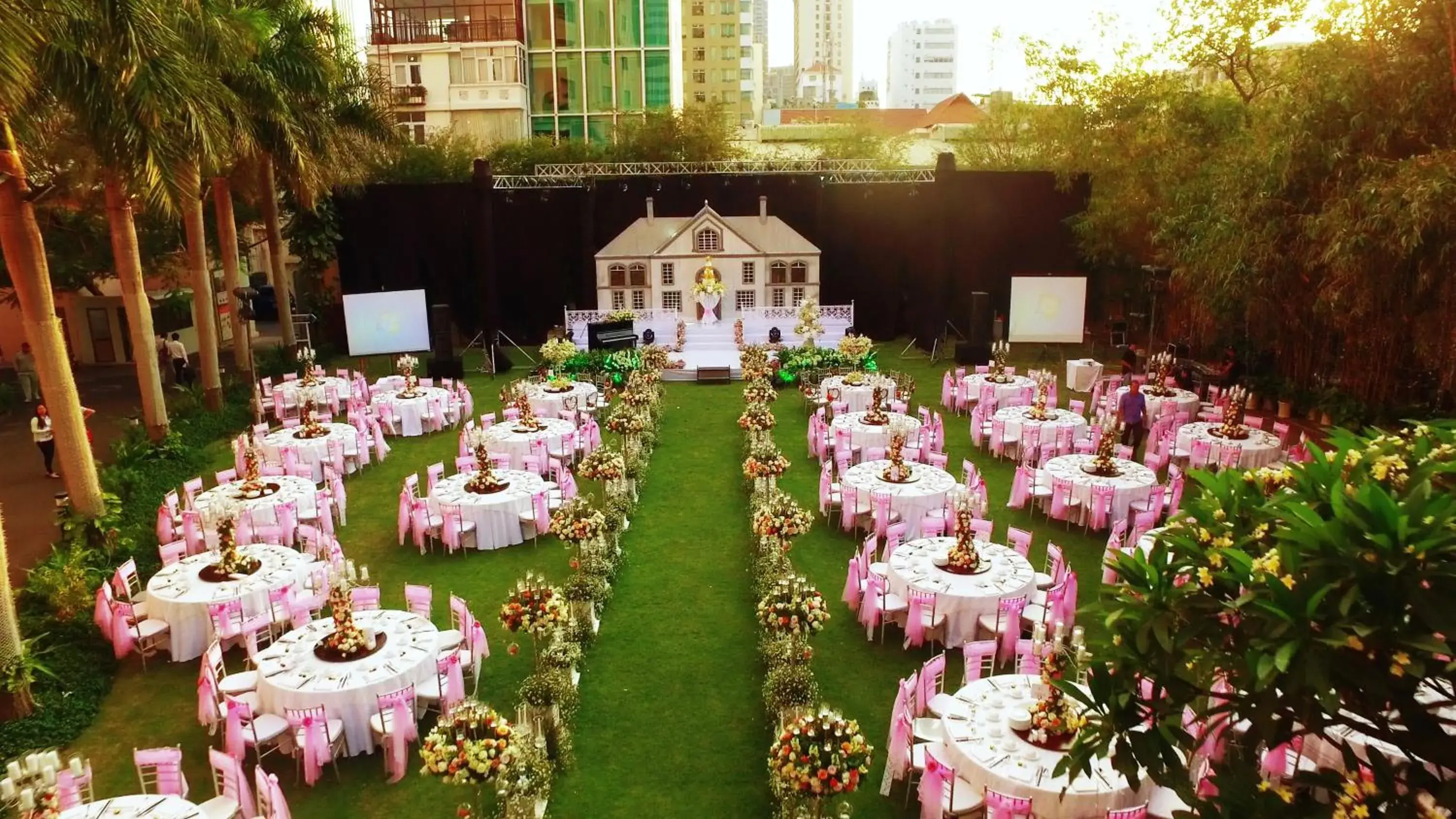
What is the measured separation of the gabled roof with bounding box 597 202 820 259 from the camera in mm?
23719

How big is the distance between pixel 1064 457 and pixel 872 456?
2.70 metres

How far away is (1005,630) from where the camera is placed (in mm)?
8047

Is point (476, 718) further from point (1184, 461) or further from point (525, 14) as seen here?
point (525, 14)

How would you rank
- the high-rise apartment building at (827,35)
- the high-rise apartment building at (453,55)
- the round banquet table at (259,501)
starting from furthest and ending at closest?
the high-rise apartment building at (827,35)
the high-rise apartment building at (453,55)
the round banquet table at (259,501)

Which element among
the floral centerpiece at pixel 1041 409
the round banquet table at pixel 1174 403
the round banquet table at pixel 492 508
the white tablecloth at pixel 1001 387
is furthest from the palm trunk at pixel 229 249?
the round banquet table at pixel 1174 403

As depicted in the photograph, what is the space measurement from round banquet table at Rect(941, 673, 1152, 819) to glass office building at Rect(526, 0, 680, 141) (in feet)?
139

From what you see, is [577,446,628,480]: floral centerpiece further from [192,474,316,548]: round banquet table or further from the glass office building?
the glass office building

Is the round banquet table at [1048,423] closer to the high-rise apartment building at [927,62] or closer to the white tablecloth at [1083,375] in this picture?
the white tablecloth at [1083,375]

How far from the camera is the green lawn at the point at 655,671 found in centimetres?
662

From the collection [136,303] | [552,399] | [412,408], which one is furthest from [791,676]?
[136,303]

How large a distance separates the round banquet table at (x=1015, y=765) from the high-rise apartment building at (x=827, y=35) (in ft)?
531

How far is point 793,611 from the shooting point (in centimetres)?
714

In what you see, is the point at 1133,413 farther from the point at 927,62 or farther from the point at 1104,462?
the point at 927,62

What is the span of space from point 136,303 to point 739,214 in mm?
14957
